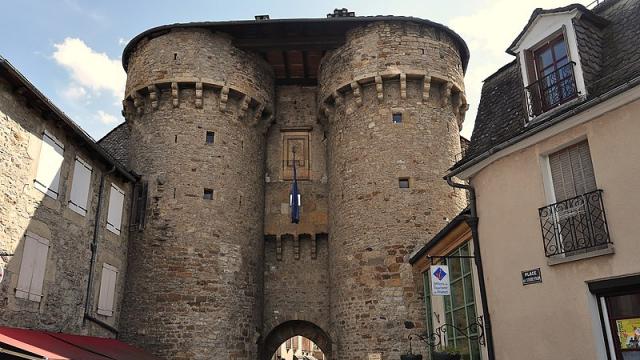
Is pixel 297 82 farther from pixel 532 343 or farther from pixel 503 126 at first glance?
pixel 532 343

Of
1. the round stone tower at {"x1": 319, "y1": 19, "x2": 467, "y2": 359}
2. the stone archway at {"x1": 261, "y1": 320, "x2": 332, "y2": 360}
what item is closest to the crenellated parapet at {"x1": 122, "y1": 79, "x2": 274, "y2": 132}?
the round stone tower at {"x1": 319, "y1": 19, "x2": 467, "y2": 359}

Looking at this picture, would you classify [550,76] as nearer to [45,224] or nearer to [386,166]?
[386,166]

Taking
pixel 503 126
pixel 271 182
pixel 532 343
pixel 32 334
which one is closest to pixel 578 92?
pixel 503 126

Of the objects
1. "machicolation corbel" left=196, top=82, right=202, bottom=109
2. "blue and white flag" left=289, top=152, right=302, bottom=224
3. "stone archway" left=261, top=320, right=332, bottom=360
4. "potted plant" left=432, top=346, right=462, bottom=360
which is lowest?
"potted plant" left=432, top=346, right=462, bottom=360

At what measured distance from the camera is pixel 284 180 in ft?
58.1

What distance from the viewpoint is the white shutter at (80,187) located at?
37.3ft

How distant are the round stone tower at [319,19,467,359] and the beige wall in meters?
6.65

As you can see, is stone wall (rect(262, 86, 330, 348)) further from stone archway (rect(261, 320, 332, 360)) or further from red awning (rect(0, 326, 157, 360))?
red awning (rect(0, 326, 157, 360))

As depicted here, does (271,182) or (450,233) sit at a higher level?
(271,182)

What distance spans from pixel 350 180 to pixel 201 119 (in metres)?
4.77

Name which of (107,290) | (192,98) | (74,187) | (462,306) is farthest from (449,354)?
(192,98)

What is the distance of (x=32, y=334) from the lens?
9070 mm

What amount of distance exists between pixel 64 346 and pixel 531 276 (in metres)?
7.73

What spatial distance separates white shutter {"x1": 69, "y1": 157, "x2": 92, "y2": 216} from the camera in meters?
11.4
